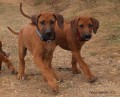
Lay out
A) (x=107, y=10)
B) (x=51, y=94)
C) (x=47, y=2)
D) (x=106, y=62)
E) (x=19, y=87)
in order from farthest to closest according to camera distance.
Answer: (x=47, y=2)
(x=107, y=10)
(x=106, y=62)
(x=19, y=87)
(x=51, y=94)

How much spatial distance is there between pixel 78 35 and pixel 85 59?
4.79 ft

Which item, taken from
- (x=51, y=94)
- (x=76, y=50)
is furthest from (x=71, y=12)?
(x=51, y=94)

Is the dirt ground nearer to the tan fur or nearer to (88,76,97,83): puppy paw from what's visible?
(88,76,97,83): puppy paw

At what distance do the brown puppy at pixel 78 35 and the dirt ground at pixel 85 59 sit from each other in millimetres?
292

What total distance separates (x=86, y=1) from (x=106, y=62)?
17.8 ft

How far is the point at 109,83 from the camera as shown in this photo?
21.0 feet

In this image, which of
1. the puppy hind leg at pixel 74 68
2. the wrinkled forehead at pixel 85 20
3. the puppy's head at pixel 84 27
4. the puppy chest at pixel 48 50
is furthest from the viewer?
the puppy hind leg at pixel 74 68

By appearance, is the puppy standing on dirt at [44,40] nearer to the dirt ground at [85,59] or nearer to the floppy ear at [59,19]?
the floppy ear at [59,19]

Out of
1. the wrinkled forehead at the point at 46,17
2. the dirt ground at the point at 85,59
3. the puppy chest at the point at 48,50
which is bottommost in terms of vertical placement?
the dirt ground at the point at 85,59

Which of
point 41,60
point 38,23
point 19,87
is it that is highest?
point 38,23

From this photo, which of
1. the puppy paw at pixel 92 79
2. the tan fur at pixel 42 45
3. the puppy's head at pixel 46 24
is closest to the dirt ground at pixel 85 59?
the puppy paw at pixel 92 79

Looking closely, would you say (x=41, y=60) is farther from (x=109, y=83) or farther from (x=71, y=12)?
(x=71, y=12)

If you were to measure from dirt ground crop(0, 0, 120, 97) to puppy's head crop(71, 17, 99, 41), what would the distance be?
766mm

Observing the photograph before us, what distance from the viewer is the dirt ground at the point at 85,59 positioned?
611 cm
